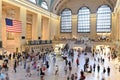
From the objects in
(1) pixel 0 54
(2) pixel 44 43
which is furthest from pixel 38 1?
(1) pixel 0 54

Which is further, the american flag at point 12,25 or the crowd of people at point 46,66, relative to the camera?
the american flag at point 12,25

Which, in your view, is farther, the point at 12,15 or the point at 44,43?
the point at 44,43

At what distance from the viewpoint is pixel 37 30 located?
4569 cm

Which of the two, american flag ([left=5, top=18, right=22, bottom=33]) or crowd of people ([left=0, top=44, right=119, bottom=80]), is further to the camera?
american flag ([left=5, top=18, right=22, bottom=33])

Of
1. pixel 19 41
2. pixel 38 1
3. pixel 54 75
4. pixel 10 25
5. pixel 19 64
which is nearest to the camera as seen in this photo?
pixel 54 75

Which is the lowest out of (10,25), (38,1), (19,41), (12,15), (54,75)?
(54,75)

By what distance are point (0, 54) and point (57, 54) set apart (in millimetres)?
13095

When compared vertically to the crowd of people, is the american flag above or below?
above

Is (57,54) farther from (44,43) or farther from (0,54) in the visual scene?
(0,54)

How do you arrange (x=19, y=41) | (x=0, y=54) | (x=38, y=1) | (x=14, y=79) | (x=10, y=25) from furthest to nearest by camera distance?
1. (x=38, y=1)
2. (x=19, y=41)
3. (x=10, y=25)
4. (x=0, y=54)
5. (x=14, y=79)

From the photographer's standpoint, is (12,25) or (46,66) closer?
(46,66)

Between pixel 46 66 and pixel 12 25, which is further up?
pixel 12 25

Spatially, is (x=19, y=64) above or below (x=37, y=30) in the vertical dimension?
below

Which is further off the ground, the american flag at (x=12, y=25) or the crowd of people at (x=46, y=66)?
the american flag at (x=12, y=25)
